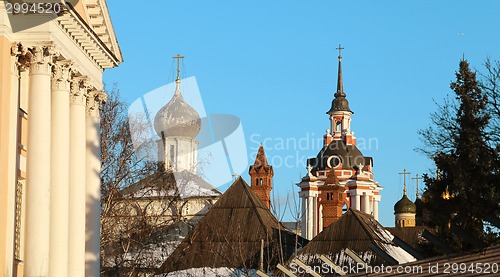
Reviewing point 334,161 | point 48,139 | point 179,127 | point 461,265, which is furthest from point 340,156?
point 461,265

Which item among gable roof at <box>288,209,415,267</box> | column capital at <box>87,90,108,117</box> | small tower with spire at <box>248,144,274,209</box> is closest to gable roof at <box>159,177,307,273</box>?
gable roof at <box>288,209,415,267</box>

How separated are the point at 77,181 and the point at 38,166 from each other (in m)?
4.03

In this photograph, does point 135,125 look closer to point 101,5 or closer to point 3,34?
point 101,5

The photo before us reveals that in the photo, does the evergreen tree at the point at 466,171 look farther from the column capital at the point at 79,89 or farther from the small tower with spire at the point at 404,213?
the small tower with spire at the point at 404,213

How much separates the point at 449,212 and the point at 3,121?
1115 cm

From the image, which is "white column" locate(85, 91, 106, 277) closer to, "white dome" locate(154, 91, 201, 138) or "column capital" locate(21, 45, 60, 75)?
"column capital" locate(21, 45, 60, 75)

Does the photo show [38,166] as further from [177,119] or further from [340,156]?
[340,156]

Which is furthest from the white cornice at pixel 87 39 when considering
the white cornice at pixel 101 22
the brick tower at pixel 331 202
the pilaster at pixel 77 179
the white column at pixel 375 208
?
the white column at pixel 375 208

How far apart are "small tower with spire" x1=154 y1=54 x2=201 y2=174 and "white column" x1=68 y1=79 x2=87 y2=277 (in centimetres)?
5356

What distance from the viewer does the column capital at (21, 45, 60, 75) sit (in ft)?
91.9

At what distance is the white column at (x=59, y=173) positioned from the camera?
28.8 metres

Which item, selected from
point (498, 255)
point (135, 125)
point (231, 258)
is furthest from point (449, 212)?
point (231, 258)

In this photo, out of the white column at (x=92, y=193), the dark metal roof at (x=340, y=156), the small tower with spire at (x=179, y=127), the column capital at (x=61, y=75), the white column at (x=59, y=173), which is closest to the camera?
the white column at (x=59, y=173)

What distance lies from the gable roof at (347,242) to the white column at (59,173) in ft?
81.9
